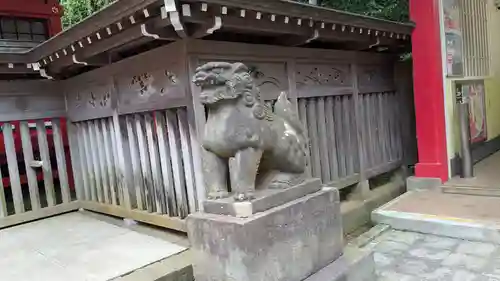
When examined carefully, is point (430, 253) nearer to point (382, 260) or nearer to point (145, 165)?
point (382, 260)

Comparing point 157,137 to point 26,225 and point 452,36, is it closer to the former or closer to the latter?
point 26,225

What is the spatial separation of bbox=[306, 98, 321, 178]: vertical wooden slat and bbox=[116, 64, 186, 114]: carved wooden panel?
2.00 m

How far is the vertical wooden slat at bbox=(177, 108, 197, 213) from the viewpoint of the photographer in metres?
4.09

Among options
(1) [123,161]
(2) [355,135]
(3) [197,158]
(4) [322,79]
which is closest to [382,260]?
(3) [197,158]

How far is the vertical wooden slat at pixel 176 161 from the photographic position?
425cm

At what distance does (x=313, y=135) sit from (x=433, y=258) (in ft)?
6.92

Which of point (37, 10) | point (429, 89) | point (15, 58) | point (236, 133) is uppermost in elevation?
point (37, 10)

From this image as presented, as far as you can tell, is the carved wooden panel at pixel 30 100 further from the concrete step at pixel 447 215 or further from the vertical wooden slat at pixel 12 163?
the concrete step at pixel 447 215

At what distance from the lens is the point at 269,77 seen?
178 inches

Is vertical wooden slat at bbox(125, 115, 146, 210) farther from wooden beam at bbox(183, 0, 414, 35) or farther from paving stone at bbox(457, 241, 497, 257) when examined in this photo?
paving stone at bbox(457, 241, 497, 257)

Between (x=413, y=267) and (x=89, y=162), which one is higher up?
(x=89, y=162)

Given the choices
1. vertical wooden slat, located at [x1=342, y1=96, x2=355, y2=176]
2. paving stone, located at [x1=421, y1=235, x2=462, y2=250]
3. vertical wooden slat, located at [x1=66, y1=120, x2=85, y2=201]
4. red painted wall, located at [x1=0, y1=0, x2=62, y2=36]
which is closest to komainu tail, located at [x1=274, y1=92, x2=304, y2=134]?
paving stone, located at [x1=421, y1=235, x2=462, y2=250]

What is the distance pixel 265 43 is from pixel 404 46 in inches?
122

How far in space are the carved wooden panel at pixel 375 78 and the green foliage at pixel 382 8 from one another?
9.59ft
